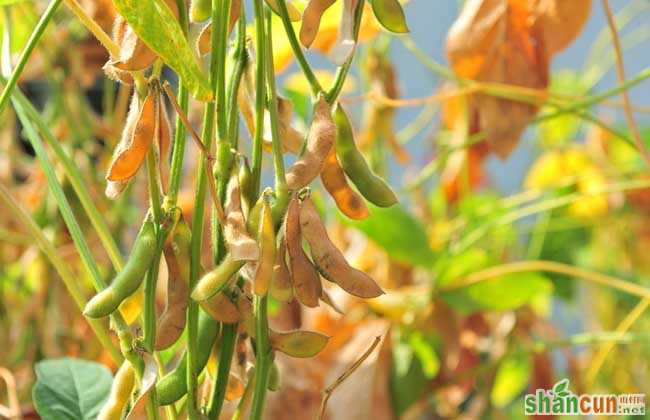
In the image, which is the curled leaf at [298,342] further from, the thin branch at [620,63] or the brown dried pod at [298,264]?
the thin branch at [620,63]

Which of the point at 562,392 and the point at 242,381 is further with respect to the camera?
the point at 562,392

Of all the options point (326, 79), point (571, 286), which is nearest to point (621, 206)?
point (571, 286)

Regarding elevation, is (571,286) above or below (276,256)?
below

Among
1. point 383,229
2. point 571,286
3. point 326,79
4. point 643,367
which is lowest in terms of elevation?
point 643,367

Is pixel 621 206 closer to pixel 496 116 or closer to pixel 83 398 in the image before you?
pixel 496 116

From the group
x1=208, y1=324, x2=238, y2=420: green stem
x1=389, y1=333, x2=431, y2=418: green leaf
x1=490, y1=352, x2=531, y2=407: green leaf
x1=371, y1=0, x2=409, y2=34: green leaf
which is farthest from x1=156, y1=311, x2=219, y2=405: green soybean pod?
x1=490, y1=352, x2=531, y2=407: green leaf

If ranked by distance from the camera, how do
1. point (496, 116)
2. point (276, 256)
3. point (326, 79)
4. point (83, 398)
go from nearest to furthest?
point (276, 256)
point (83, 398)
point (496, 116)
point (326, 79)

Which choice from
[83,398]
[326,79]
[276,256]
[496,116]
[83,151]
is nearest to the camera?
[276,256]

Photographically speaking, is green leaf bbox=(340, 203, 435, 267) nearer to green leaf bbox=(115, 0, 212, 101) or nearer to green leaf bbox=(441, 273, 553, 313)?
green leaf bbox=(441, 273, 553, 313)
